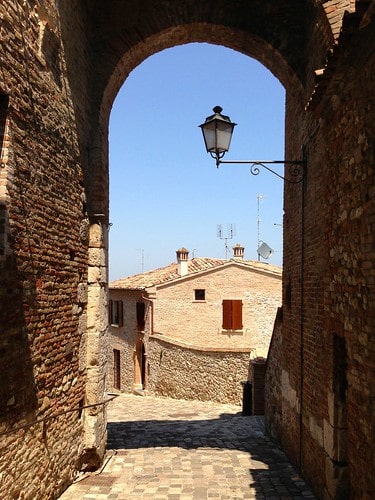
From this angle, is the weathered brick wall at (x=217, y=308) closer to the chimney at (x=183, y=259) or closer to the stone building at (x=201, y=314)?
the stone building at (x=201, y=314)

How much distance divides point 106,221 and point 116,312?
20068mm

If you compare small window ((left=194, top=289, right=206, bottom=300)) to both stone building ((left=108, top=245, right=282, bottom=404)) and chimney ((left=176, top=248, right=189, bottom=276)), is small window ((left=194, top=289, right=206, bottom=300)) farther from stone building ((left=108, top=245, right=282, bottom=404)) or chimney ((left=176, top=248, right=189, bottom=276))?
chimney ((left=176, top=248, right=189, bottom=276))

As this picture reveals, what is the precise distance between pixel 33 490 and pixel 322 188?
481 centimetres

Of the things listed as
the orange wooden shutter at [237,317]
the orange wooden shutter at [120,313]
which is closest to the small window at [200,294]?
the orange wooden shutter at [237,317]

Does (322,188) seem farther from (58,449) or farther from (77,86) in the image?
(58,449)

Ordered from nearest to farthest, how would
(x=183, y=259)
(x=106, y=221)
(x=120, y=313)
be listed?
(x=106, y=221)
(x=183, y=259)
(x=120, y=313)

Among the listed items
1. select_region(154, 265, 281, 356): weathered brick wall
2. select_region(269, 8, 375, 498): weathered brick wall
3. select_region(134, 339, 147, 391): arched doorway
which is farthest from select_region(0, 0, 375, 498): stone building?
select_region(134, 339, 147, 391): arched doorway

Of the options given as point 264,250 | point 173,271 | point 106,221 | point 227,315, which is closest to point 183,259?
point 173,271

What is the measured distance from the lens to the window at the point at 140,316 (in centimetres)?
2458

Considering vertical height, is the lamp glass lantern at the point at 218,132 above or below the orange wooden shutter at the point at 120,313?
above

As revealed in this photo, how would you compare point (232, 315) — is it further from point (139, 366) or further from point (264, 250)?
point (264, 250)

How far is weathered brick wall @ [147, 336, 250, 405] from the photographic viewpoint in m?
18.2

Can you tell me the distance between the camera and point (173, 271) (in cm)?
2722

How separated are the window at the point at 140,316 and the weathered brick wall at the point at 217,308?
1177 millimetres
